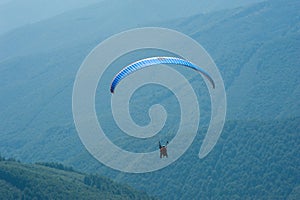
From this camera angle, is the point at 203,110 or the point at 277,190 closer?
the point at 277,190

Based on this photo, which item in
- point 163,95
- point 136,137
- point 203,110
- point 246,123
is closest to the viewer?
point 246,123

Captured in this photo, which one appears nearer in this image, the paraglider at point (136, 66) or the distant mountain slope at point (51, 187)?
the paraglider at point (136, 66)

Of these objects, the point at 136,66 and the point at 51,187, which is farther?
the point at 51,187

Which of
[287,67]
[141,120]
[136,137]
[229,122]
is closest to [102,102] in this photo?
[141,120]

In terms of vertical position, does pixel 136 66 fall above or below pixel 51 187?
above

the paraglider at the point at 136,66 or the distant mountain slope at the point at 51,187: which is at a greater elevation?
the paraglider at the point at 136,66

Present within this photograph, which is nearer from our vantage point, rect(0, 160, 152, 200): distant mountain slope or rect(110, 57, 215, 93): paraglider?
rect(110, 57, 215, 93): paraglider

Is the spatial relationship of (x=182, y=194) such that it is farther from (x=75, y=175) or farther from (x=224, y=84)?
(x=224, y=84)

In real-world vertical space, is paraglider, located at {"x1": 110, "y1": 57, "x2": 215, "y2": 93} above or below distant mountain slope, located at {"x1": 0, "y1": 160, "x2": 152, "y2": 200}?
above
